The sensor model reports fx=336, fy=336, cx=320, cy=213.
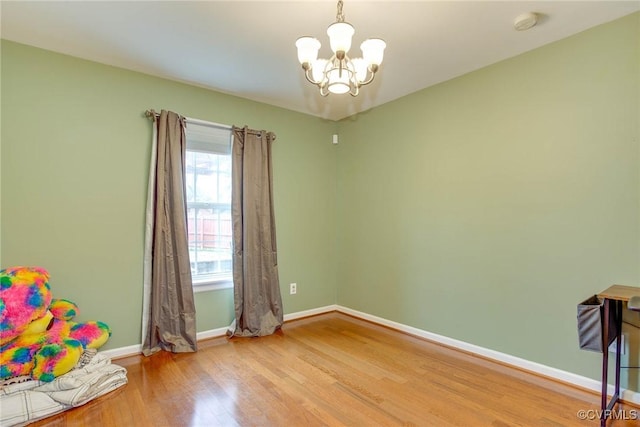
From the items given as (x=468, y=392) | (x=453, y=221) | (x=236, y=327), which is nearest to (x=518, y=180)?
(x=453, y=221)

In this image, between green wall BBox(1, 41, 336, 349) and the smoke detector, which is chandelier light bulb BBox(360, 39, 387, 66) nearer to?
the smoke detector

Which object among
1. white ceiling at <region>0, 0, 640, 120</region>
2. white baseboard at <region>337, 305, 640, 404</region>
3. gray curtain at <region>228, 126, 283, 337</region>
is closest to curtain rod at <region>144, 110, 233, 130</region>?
gray curtain at <region>228, 126, 283, 337</region>

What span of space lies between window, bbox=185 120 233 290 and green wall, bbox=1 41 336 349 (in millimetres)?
147

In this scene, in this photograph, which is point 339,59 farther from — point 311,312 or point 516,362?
point 311,312

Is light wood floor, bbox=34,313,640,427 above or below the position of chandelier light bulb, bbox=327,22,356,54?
below

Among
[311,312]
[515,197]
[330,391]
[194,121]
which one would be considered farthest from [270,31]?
[311,312]

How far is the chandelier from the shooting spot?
1673 mm

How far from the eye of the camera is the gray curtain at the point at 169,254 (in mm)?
2904

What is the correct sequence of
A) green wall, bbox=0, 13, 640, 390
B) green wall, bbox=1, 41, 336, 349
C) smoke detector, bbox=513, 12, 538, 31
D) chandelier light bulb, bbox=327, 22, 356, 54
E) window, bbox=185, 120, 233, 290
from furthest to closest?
1. window, bbox=185, 120, 233, 290
2. green wall, bbox=1, 41, 336, 349
3. green wall, bbox=0, 13, 640, 390
4. smoke detector, bbox=513, 12, 538, 31
5. chandelier light bulb, bbox=327, 22, 356, 54

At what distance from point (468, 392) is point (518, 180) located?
1609 mm

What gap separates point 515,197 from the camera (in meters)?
2.64

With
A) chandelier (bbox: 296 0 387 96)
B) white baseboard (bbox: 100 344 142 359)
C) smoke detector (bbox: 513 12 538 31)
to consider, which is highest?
smoke detector (bbox: 513 12 538 31)

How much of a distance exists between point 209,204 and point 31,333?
1666 millimetres

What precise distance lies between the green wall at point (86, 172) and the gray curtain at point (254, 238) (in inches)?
8.4
